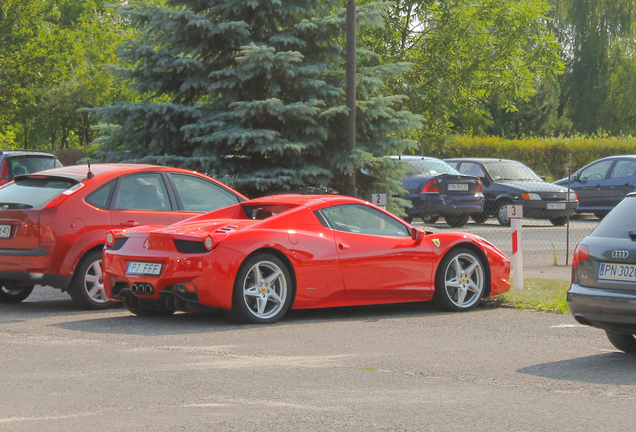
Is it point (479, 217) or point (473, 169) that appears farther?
point (473, 169)

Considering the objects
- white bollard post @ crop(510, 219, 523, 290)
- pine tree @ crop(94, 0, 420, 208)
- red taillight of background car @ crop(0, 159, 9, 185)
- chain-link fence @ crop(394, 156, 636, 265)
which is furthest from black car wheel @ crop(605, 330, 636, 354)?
red taillight of background car @ crop(0, 159, 9, 185)

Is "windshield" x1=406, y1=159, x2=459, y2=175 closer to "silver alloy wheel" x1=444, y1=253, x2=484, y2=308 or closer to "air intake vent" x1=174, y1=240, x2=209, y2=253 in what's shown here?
"silver alloy wheel" x1=444, y1=253, x2=484, y2=308

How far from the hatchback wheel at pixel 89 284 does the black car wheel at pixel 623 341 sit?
17.6 ft

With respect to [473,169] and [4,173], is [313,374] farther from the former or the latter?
[473,169]

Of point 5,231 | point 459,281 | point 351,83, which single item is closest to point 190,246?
point 5,231

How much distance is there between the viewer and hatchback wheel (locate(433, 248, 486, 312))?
34.1 feet

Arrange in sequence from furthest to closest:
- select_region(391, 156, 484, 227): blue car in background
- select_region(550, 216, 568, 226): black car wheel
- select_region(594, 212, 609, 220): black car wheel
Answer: select_region(594, 212, 609, 220): black car wheel → select_region(550, 216, 568, 226): black car wheel → select_region(391, 156, 484, 227): blue car in background

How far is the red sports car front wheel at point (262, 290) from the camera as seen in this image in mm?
9156

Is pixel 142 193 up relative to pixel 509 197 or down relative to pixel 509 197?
up

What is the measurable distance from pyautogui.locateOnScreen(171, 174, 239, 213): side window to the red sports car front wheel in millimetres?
2184

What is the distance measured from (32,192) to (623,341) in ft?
21.1

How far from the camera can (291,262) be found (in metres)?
9.43

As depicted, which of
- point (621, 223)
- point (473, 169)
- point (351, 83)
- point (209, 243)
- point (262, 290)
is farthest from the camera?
point (473, 169)

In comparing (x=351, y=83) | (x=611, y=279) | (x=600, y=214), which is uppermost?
(x=351, y=83)
